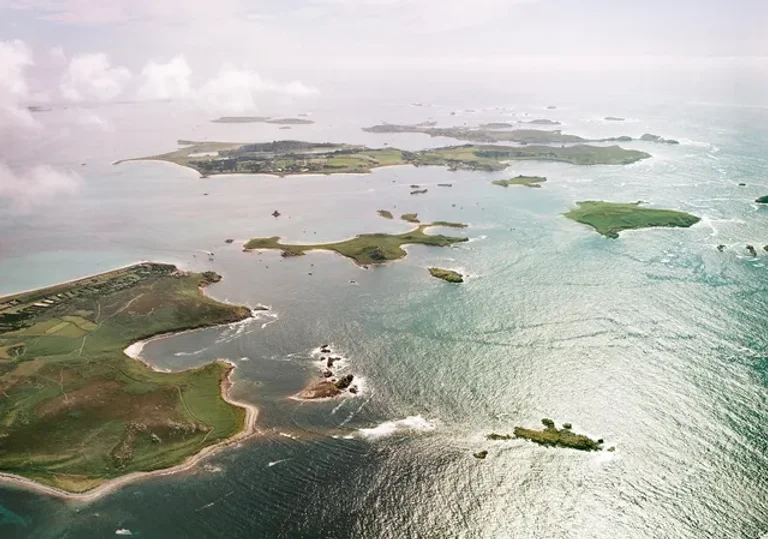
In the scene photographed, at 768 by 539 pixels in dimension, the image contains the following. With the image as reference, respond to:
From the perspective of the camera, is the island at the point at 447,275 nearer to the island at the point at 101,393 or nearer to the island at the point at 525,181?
the island at the point at 101,393

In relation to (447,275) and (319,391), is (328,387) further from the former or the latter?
(447,275)

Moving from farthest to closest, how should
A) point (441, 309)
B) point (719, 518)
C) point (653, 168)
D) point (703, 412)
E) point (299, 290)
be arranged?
point (653, 168) < point (299, 290) < point (441, 309) < point (703, 412) < point (719, 518)

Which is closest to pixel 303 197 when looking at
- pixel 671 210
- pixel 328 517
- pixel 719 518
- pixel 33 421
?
pixel 671 210

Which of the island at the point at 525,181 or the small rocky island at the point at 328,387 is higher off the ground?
the island at the point at 525,181

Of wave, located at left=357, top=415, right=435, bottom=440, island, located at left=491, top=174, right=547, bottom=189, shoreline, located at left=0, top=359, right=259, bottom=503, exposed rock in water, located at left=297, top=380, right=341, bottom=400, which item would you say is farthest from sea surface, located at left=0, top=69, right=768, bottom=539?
island, located at left=491, top=174, right=547, bottom=189

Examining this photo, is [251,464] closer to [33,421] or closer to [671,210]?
[33,421]

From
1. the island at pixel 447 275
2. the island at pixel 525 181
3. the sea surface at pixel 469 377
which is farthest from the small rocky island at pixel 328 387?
the island at pixel 525 181

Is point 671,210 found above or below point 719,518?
above

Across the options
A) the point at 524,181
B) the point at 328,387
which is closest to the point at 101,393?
the point at 328,387
